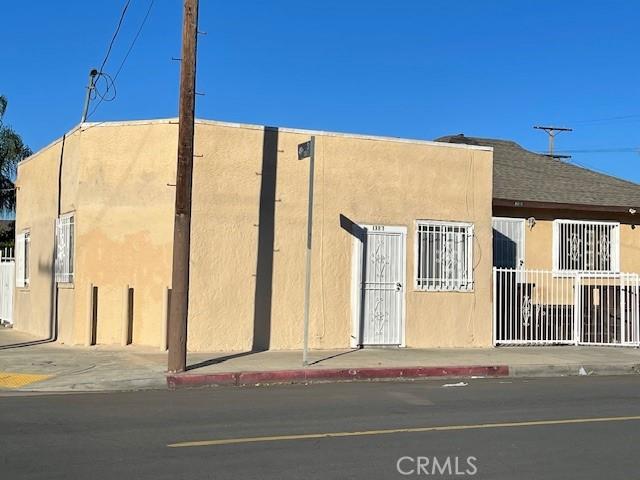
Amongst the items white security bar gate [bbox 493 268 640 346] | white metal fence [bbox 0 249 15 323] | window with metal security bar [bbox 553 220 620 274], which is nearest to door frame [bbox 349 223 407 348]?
white security bar gate [bbox 493 268 640 346]

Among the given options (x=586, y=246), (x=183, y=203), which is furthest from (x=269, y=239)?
(x=586, y=246)

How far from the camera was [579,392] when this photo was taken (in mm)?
11391

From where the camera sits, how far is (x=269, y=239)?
1498cm

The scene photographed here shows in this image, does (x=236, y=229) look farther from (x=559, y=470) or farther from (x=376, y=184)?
(x=559, y=470)

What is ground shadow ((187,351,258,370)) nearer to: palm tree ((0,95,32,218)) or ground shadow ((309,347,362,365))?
ground shadow ((309,347,362,365))

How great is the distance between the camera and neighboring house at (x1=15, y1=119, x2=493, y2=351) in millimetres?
14547

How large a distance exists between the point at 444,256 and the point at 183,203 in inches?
265

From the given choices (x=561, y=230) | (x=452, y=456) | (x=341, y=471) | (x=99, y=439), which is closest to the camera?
(x=341, y=471)

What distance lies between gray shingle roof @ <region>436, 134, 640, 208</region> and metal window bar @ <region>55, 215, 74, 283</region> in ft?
31.9

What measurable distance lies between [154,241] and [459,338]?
6.73 meters

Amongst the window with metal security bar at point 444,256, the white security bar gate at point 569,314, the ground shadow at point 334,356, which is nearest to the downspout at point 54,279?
the ground shadow at point 334,356

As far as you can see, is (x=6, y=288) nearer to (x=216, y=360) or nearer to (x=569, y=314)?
(x=216, y=360)

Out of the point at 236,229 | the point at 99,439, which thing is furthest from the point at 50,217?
the point at 99,439

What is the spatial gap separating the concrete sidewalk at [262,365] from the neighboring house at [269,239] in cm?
61
